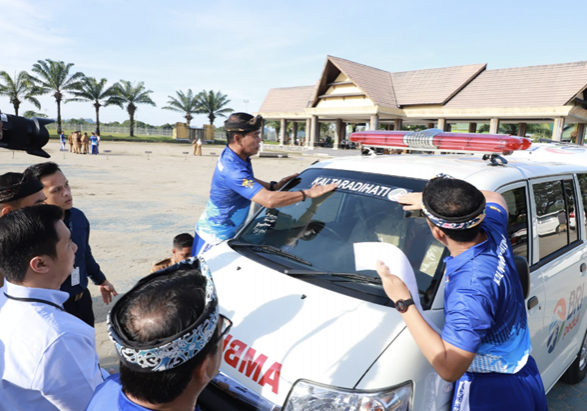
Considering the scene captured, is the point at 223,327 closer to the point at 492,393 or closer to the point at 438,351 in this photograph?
the point at 438,351

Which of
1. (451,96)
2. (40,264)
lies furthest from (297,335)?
(451,96)

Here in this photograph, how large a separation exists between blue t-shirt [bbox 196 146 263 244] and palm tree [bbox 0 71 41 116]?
5703 cm

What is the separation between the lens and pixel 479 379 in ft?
5.93

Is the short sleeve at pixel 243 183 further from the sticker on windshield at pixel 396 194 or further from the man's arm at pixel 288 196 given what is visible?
the sticker on windshield at pixel 396 194

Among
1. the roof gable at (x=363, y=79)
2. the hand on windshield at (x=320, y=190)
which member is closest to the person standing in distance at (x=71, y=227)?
the hand on windshield at (x=320, y=190)

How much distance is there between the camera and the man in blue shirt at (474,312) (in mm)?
1557

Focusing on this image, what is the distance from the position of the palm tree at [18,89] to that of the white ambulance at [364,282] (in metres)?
57.7

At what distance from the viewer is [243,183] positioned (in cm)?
296

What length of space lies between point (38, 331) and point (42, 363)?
0.39ft

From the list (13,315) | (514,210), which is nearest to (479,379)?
(514,210)

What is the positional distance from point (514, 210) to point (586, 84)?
3277 cm

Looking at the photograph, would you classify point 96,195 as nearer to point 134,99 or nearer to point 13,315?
point 13,315

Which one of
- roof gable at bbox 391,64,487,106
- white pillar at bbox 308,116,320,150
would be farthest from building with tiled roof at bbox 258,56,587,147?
white pillar at bbox 308,116,320,150

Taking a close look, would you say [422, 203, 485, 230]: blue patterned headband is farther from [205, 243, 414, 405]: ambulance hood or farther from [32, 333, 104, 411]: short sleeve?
[32, 333, 104, 411]: short sleeve
